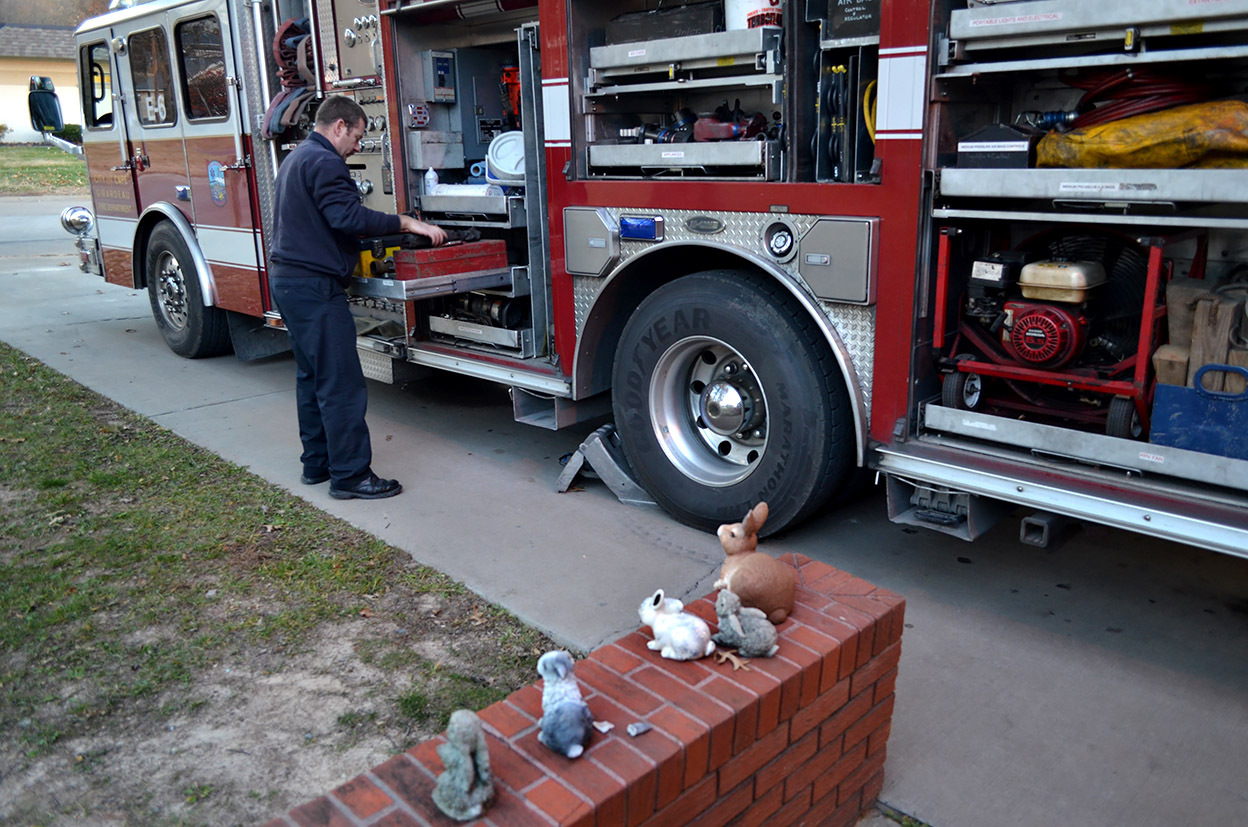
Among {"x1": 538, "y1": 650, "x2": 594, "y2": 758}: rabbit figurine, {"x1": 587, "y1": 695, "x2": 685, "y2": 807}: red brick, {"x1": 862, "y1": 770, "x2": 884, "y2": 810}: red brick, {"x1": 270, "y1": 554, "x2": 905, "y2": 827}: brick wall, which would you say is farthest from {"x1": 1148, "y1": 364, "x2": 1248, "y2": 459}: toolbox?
{"x1": 538, "y1": 650, "x2": 594, "y2": 758}: rabbit figurine

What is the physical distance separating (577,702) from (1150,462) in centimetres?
213

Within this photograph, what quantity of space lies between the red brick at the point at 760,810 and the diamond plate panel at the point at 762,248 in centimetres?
178

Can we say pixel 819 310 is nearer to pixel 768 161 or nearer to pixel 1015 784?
pixel 768 161

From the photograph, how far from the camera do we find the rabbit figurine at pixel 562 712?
193 centimetres

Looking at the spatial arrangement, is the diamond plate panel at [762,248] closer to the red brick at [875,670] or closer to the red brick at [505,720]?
the red brick at [875,670]

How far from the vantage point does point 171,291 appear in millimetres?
7875

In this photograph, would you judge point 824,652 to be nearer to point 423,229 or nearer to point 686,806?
point 686,806

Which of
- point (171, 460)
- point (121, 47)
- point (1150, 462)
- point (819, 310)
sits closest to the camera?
point (1150, 462)

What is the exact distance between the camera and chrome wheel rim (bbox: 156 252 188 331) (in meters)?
7.72

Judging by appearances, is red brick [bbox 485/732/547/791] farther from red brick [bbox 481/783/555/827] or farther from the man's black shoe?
the man's black shoe

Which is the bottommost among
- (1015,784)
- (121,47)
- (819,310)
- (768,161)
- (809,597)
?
(1015,784)

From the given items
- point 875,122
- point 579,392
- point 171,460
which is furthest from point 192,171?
point 875,122

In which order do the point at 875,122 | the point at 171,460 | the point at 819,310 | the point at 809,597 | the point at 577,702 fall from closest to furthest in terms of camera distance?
the point at 577,702 < the point at 809,597 < the point at 875,122 < the point at 819,310 < the point at 171,460

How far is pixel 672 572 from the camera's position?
408cm
